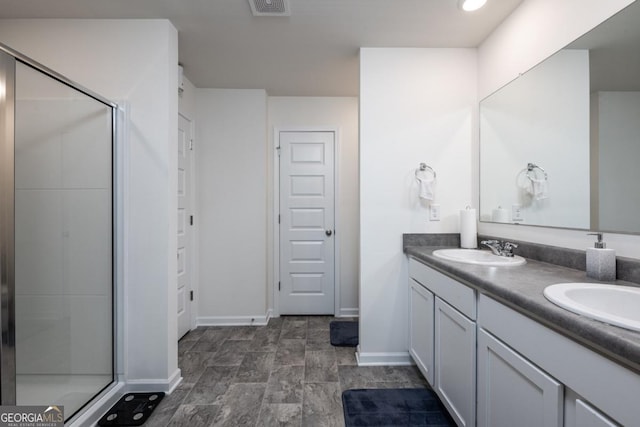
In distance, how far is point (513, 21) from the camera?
5.93 feet

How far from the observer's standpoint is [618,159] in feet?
3.83

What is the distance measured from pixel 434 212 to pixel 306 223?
4.87ft

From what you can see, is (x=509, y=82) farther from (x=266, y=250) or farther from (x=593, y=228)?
(x=266, y=250)

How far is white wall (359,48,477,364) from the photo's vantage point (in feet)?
7.29

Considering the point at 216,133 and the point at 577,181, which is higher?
the point at 216,133

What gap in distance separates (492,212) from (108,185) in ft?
8.65

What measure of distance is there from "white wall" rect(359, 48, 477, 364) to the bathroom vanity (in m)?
0.44

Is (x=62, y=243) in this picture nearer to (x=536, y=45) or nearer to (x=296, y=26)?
(x=296, y=26)

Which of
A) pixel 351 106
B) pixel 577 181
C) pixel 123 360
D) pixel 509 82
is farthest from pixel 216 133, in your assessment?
pixel 577 181

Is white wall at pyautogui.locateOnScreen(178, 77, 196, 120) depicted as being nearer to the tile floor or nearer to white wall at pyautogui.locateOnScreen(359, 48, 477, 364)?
white wall at pyautogui.locateOnScreen(359, 48, 477, 364)

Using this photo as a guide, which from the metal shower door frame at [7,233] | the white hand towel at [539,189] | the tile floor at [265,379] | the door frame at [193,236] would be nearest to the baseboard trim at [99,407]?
the tile floor at [265,379]

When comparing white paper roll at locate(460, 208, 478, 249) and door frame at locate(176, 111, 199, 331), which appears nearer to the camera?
white paper roll at locate(460, 208, 478, 249)

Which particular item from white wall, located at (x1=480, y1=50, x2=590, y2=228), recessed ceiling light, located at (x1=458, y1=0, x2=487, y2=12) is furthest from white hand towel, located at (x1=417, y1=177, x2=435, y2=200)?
recessed ceiling light, located at (x1=458, y1=0, x2=487, y2=12)

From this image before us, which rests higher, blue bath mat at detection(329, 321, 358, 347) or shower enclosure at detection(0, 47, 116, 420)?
shower enclosure at detection(0, 47, 116, 420)
